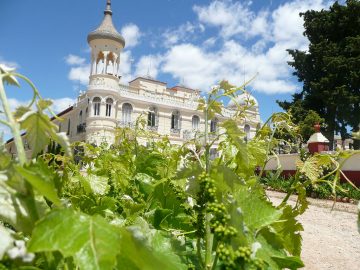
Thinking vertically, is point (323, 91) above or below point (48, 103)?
above

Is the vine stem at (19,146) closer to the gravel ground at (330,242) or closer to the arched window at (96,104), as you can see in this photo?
the gravel ground at (330,242)

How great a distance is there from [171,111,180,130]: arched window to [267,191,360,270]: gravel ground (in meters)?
23.9

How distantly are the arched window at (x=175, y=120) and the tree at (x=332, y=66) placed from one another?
1017 centimetres

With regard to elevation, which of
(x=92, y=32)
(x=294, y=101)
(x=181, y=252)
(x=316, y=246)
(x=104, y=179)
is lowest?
(x=316, y=246)

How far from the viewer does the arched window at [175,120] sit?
3354 cm

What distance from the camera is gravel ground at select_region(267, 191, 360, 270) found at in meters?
5.28

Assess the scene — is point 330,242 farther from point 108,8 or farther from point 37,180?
point 108,8

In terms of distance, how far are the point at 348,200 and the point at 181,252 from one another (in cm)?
1298

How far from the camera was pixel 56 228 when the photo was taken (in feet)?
1.23

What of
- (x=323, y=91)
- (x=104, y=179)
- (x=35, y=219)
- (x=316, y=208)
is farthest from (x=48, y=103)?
(x=323, y=91)

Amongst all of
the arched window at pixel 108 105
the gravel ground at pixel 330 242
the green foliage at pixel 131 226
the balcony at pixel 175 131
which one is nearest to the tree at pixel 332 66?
the balcony at pixel 175 131

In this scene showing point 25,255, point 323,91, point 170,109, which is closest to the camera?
point 25,255

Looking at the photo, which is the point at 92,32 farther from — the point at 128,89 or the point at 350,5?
the point at 350,5

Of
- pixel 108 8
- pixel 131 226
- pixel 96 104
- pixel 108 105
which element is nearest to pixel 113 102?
pixel 108 105
